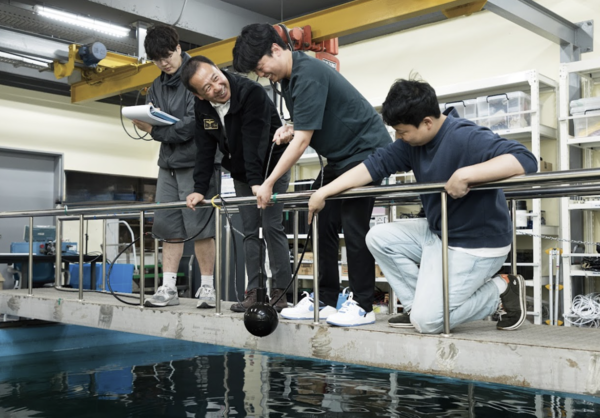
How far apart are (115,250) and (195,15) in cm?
340

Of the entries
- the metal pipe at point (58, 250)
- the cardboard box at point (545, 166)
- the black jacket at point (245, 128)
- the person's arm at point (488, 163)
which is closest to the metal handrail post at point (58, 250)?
the metal pipe at point (58, 250)

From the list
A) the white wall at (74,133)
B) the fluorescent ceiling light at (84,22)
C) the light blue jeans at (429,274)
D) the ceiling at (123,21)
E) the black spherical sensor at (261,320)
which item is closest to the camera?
the light blue jeans at (429,274)

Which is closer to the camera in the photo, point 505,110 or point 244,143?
point 244,143

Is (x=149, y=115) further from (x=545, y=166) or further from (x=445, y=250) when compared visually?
(x=545, y=166)

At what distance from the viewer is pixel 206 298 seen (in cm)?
330

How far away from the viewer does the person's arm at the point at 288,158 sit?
241 cm

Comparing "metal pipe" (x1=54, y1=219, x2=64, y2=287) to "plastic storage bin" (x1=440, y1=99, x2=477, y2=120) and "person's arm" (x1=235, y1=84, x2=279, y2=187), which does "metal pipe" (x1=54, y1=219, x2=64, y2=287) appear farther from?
"plastic storage bin" (x1=440, y1=99, x2=477, y2=120)

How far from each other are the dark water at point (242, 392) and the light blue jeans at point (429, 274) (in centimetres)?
110

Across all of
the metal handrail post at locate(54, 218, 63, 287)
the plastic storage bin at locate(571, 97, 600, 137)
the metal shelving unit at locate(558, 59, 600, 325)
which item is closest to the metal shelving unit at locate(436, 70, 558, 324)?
the metal shelving unit at locate(558, 59, 600, 325)

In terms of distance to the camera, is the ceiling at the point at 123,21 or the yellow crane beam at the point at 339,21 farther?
the ceiling at the point at 123,21

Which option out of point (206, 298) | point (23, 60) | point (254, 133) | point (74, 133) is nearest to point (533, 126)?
point (254, 133)

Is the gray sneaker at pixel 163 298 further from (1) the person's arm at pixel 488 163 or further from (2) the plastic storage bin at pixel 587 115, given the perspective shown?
(2) the plastic storage bin at pixel 587 115

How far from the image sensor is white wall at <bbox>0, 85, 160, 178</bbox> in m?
8.05

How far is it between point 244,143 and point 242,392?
5.62ft
